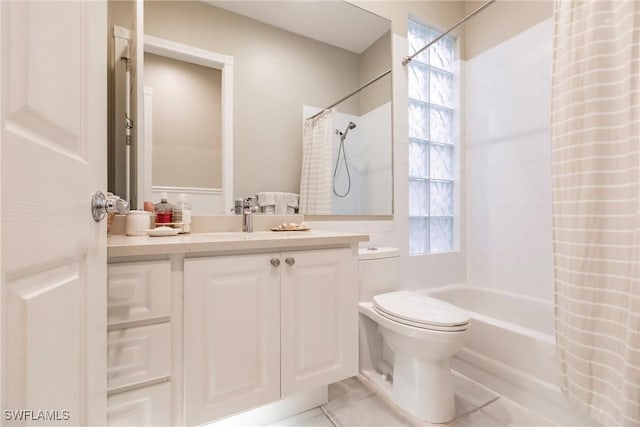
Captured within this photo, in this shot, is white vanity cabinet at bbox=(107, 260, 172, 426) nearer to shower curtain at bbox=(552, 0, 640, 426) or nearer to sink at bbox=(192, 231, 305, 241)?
sink at bbox=(192, 231, 305, 241)

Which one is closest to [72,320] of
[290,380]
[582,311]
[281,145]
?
[290,380]

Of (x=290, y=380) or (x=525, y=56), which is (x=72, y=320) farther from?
(x=525, y=56)

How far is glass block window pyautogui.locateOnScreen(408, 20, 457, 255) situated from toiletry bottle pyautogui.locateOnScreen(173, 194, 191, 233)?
4.88 feet

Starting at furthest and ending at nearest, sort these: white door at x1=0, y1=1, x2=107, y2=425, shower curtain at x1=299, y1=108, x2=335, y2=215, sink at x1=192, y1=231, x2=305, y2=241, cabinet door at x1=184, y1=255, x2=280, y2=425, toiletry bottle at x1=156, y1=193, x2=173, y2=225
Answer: shower curtain at x1=299, y1=108, x2=335, y2=215
toiletry bottle at x1=156, y1=193, x2=173, y2=225
sink at x1=192, y1=231, x2=305, y2=241
cabinet door at x1=184, y1=255, x2=280, y2=425
white door at x1=0, y1=1, x2=107, y2=425

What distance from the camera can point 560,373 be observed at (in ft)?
3.93

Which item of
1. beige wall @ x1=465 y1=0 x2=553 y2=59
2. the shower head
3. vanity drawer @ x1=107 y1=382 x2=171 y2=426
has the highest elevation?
beige wall @ x1=465 y1=0 x2=553 y2=59

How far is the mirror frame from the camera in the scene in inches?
52.0

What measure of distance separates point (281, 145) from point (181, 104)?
1.71 feet

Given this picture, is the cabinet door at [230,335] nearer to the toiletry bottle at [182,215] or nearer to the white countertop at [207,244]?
the white countertop at [207,244]

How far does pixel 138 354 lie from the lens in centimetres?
84

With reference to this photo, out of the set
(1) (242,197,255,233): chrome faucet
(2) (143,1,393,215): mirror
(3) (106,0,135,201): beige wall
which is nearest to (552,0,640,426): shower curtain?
(2) (143,1,393,215): mirror

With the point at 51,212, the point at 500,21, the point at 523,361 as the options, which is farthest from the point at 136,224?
the point at 500,21

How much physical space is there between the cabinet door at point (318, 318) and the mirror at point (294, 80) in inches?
23.5

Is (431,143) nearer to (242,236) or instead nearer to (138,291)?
(242,236)
